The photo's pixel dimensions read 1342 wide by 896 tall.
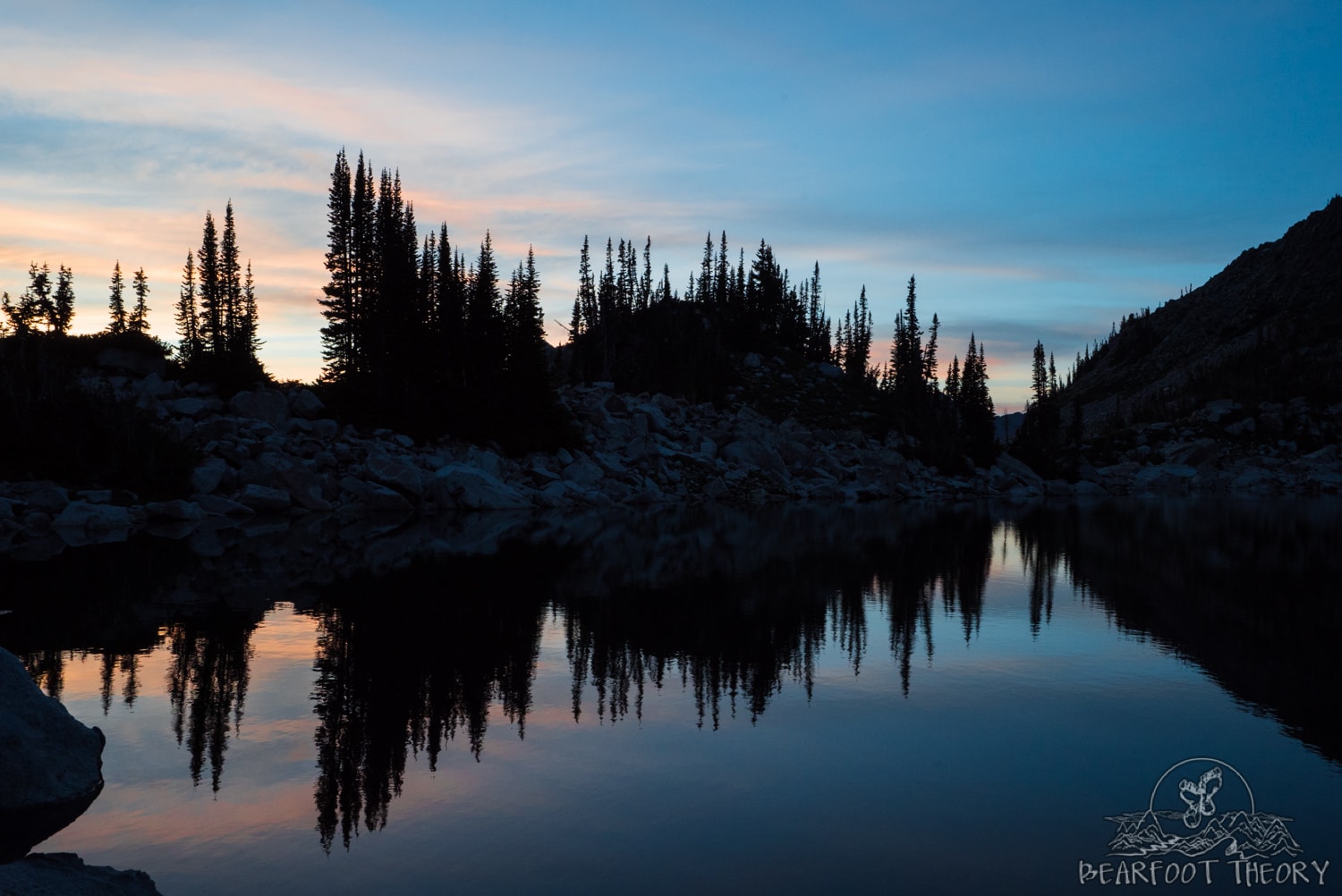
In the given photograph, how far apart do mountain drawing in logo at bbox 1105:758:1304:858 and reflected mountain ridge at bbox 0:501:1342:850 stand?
2.82 metres

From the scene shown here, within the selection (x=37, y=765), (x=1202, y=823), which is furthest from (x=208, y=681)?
(x=1202, y=823)

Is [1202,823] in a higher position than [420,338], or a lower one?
lower

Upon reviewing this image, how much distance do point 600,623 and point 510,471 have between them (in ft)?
153

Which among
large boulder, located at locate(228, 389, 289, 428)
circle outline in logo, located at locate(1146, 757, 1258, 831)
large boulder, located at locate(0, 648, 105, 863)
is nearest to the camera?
large boulder, located at locate(0, 648, 105, 863)

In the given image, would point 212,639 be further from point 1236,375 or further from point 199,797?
point 1236,375

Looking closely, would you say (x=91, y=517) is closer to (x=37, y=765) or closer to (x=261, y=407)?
(x=261, y=407)

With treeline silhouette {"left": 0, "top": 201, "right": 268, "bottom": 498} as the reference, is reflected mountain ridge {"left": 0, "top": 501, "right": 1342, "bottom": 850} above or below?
below

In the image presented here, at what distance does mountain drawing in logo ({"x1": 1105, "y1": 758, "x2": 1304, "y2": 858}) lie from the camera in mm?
9117

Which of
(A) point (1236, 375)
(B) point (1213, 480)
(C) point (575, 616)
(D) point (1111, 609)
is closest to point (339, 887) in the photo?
(C) point (575, 616)

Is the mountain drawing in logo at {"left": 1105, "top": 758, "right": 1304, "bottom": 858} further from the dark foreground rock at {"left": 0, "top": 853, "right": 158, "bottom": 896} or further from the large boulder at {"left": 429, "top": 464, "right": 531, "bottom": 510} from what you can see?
the large boulder at {"left": 429, "top": 464, "right": 531, "bottom": 510}

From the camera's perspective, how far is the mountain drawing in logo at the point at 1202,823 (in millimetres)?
9117

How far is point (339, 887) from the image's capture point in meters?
8.00

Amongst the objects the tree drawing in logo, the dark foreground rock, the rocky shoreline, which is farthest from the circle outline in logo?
the rocky shoreline

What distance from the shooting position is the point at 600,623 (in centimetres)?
2111
